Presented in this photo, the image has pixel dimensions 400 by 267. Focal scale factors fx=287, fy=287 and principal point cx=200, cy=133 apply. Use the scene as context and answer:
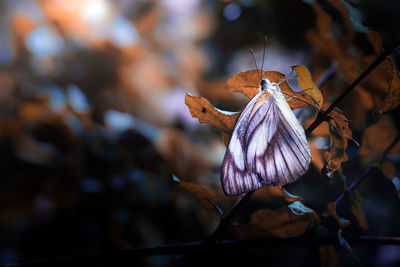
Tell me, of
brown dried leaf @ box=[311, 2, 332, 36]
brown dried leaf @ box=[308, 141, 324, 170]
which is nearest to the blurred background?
brown dried leaf @ box=[311, 2, 332, 36]

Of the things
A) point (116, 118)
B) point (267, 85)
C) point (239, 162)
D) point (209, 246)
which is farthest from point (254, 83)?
point (116, 118)

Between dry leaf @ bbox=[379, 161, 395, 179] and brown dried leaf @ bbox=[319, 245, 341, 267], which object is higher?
dry leaf @ bbox=[379, 161, 395, 179]

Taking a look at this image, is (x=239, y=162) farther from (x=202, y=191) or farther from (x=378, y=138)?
(x=378, y=138)

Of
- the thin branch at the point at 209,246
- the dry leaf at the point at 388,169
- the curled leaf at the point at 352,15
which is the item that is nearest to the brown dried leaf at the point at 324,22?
the curled leaf at the point at 352,15

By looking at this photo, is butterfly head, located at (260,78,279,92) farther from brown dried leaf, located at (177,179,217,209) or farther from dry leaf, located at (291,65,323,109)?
brown dried leaf, located at (177,179,217,209)

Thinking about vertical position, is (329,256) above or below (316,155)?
below

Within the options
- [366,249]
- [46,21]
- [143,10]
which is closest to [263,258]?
[366,249]

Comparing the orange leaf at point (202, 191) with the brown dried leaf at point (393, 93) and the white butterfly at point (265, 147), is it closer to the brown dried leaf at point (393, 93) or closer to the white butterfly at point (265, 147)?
the white butterfly at point (265, 147)
